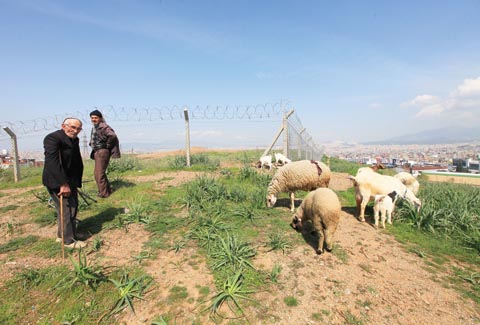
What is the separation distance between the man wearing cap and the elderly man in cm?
218

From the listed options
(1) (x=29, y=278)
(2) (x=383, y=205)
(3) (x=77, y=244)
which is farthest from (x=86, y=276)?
(2) (x=383, y=205)

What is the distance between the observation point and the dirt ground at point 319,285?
272 centimetres

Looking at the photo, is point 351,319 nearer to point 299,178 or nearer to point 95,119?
point 299,178

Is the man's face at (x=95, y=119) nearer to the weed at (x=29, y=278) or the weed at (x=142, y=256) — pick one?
the weed at (x=29, y=278)

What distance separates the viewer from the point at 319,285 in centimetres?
322

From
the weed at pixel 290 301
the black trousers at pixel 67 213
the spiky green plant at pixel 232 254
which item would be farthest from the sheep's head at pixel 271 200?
the black trousers at pixel 67 213

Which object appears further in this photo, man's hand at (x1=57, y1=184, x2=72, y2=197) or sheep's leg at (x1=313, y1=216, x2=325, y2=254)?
sheep's leg at (x1=313, y1=216, x2=325, y2=254)

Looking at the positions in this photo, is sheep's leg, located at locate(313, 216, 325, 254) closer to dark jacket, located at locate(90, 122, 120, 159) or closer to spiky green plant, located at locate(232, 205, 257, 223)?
spiky green plant, located at locate(232, 205, 257, 223)

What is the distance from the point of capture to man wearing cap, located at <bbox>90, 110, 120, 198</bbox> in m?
6.19

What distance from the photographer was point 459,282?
3428 millimetres

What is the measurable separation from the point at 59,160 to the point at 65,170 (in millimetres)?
294

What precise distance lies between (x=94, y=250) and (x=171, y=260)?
1.47m

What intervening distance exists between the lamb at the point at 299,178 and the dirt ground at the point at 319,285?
1628mm

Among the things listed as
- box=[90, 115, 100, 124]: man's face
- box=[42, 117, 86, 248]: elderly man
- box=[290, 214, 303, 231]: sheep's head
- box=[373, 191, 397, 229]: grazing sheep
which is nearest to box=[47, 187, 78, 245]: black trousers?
box=[42, 117, 86, 248]: elderly man
